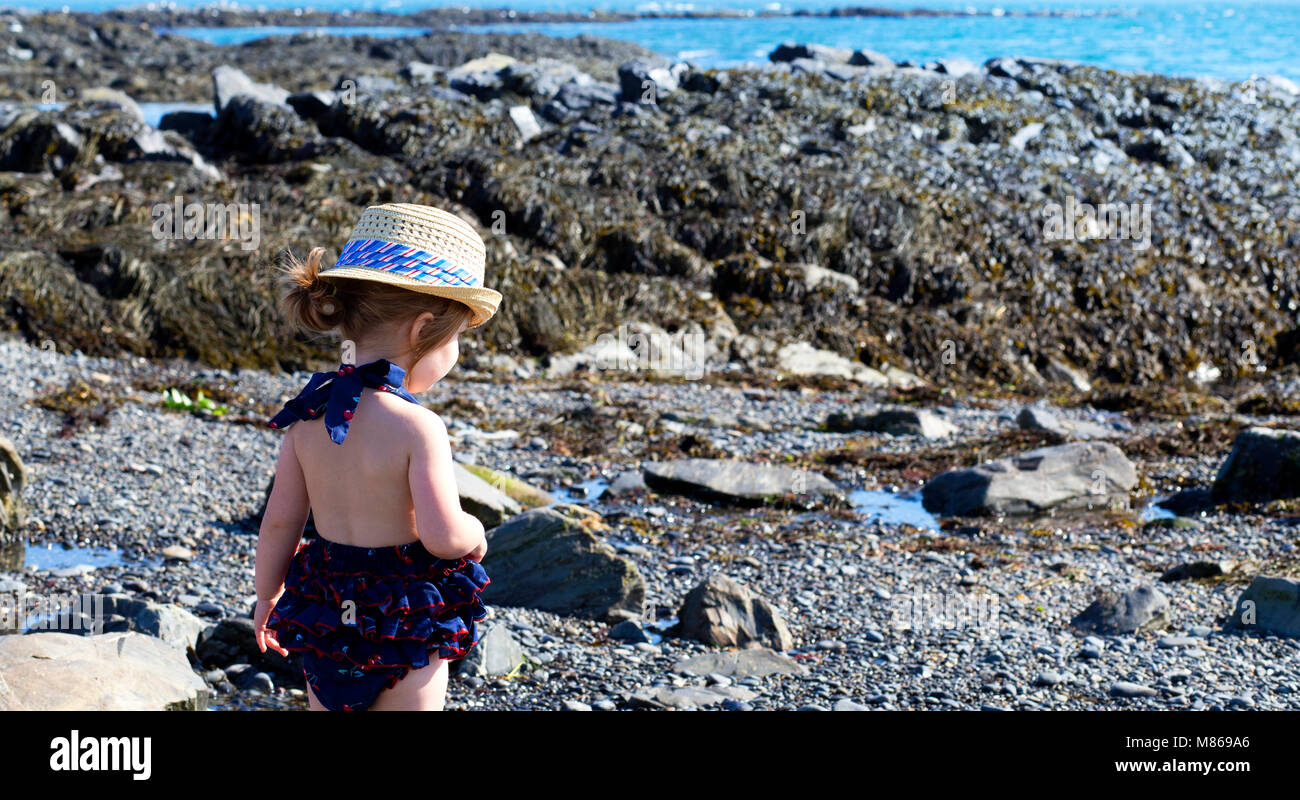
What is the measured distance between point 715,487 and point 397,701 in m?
6.41

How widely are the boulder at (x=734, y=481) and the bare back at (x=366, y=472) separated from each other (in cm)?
644

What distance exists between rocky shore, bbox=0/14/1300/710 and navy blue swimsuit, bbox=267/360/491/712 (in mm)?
1654

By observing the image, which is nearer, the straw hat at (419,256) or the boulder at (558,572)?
the straw hat at (419,256)

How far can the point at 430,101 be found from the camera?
71.2 feet

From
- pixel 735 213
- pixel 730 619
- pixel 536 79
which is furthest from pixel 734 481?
pixel 536 79

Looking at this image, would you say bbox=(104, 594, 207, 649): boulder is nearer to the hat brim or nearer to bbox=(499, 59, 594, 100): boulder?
the hat brim

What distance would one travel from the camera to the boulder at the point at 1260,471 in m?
9.21

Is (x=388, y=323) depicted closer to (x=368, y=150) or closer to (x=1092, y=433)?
(x=1092, y=433)

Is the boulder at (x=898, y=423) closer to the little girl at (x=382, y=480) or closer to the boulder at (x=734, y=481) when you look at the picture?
the boulder at (x=734, y=481)

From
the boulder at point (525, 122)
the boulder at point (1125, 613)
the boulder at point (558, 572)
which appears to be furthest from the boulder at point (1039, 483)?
the boulder at point (525, 122)

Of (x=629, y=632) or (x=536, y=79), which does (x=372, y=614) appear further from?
(x=536, y=79)

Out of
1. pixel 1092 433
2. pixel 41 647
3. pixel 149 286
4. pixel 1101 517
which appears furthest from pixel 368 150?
pixel 41 647

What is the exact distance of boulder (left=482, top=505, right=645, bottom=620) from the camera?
6.58 metres

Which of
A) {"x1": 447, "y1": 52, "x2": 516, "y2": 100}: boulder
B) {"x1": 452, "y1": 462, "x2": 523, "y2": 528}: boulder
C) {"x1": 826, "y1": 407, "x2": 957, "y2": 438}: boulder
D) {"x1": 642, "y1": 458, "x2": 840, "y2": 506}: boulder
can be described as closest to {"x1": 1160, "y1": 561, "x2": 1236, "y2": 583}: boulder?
{"x1": 642, "y1": 458, "x2": 840, "y2": 506}: boulder
